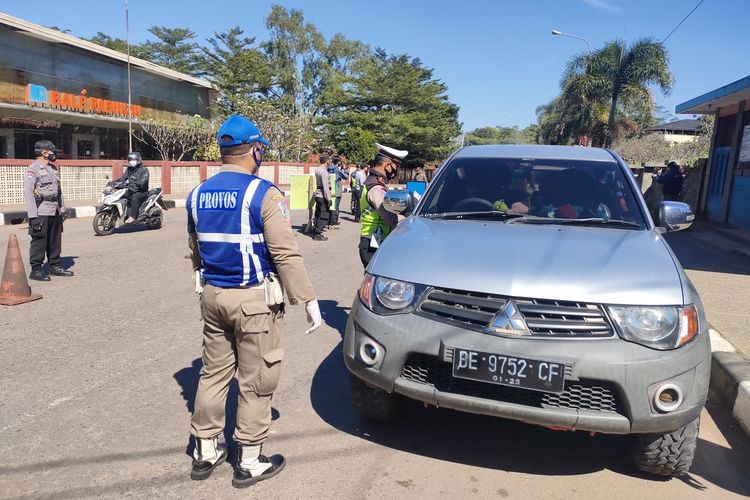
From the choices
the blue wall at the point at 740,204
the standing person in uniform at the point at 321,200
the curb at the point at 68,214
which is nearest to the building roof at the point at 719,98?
the blue wall at the point at 740,204

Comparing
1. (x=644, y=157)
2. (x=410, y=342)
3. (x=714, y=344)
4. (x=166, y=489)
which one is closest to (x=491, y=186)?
(x=410, y=342)

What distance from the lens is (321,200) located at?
42.2 feet

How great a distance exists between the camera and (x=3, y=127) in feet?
89.3

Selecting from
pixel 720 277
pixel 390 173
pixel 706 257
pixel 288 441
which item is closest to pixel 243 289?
pixel 288 441

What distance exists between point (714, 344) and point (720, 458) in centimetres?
191

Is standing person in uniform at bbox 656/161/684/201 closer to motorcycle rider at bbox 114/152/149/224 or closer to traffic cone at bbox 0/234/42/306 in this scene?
motorcycle rider at bbox 114/152/149/224

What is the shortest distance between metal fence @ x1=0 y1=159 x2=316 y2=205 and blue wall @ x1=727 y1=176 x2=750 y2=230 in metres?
17.5

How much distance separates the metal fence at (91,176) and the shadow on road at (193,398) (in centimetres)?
1349

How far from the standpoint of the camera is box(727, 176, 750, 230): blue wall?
1521 cm

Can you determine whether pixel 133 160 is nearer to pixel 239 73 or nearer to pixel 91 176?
pixel 91 176

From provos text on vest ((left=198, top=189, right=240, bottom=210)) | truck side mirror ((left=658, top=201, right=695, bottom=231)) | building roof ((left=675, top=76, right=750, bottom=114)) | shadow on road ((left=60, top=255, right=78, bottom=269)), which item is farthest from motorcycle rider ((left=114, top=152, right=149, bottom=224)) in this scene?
building roof ((left=675, top=76, right=750, bottom=114))

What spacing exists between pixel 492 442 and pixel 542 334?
1072mm

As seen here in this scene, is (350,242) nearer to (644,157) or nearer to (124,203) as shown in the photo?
(124,203)

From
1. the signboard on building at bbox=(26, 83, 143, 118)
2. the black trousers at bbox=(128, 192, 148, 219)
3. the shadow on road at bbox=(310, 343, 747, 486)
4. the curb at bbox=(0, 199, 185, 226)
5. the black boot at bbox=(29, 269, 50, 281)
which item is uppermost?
the signboard on building at bbox=(26, 83, 143, 118)
